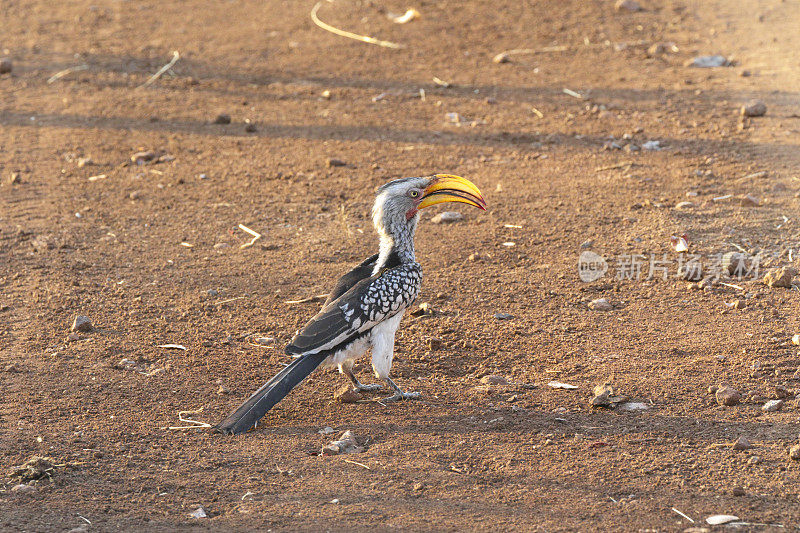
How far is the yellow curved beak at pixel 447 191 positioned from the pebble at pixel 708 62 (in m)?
5.24

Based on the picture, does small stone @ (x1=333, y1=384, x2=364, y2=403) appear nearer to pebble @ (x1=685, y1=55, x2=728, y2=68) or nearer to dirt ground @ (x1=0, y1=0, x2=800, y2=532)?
dirt ground @ (x1=0, y1=0, x2=800, y2=532)

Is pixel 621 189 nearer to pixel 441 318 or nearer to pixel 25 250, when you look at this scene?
pixel 441 318

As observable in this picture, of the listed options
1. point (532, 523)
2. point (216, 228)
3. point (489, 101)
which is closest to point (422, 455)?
point (532, 523)

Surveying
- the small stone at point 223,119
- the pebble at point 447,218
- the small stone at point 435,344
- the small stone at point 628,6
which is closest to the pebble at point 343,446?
the small stone at point 435,344

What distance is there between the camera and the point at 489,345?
5.61 meters

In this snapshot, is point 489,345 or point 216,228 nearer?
point 489,345

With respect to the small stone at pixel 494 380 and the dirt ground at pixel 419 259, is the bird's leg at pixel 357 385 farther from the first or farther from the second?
the small stone at pixel 494 380

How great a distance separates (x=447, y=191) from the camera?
215 inches

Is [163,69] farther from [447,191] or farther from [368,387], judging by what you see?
[368,387]

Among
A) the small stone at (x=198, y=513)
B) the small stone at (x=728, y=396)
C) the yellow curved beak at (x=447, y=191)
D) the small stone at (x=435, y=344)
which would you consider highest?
the yellow curved beak at (x=447, y=191)

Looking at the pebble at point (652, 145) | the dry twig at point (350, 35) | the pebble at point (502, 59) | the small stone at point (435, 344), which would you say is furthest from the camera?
the dry twig at point (350, 35)

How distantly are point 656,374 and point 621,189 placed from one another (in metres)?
2.59

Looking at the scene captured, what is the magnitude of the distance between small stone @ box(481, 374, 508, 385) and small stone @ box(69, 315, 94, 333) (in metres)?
2.42

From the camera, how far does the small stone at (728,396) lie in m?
4.80
